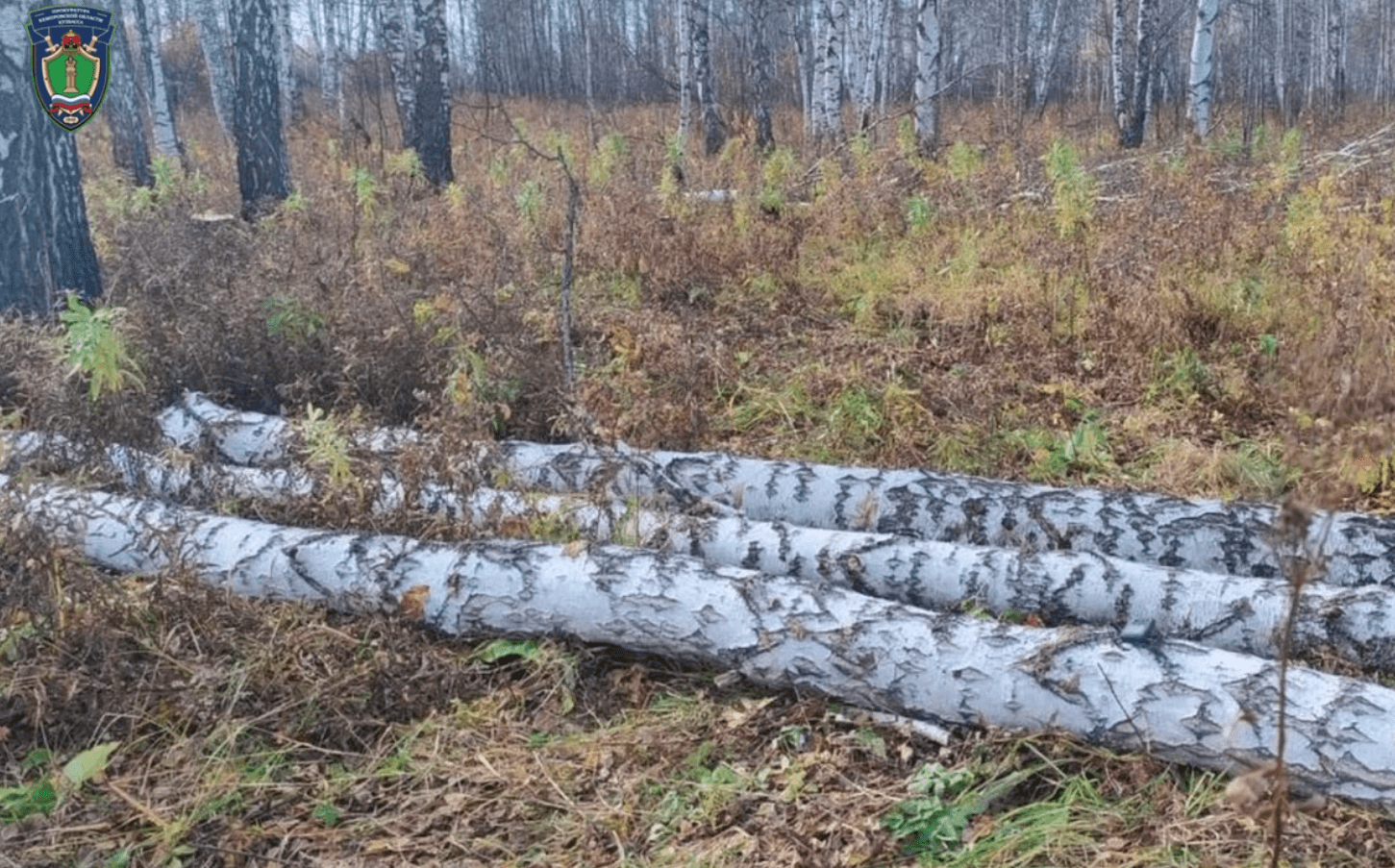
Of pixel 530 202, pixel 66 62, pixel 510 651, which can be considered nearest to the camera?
pixel 510 651

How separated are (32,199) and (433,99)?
647cm

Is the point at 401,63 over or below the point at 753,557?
over

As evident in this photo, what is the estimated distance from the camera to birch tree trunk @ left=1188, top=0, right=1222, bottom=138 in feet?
42.8

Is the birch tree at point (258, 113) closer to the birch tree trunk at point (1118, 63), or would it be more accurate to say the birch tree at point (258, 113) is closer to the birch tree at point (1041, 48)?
the birch tree trunk at point (1118, 63)

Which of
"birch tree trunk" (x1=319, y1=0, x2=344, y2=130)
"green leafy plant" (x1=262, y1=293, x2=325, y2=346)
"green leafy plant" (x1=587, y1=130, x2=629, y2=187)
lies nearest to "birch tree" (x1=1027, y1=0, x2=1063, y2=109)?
"green leafy plant" (x1=587, y1=130, x2=629, y2=187)

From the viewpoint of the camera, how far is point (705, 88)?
15266 mm

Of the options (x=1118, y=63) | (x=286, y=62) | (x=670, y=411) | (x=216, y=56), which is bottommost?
(x=670, y=411)

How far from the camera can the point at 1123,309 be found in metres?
5.87

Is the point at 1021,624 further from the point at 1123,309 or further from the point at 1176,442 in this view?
the point at 1123,309

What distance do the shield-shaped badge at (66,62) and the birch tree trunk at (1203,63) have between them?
11.8 m

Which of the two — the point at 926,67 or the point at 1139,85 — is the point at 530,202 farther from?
the point at 1139,85

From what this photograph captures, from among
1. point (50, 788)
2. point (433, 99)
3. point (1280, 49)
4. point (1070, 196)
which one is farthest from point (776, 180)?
point (1280, 49)

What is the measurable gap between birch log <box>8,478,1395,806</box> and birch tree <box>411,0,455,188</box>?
28.4 ft

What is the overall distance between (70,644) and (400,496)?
1.10 m
